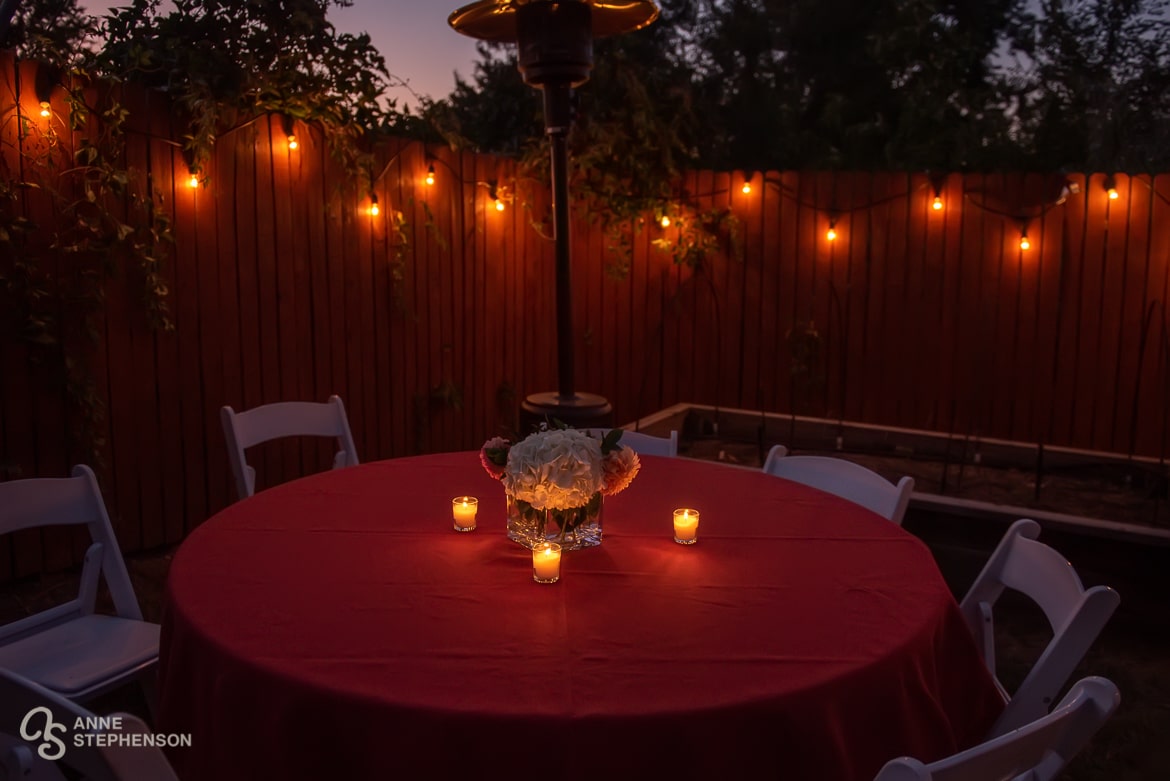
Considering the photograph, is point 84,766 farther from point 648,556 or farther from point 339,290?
point 339,290

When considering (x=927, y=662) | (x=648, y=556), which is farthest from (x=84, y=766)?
(x=927, y=662)

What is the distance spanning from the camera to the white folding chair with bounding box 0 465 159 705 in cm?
201

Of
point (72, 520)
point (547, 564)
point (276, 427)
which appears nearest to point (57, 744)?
point (547, 564)

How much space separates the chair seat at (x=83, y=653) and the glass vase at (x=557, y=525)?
0.92 m

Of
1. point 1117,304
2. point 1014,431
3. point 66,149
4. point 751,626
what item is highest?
point 66,149

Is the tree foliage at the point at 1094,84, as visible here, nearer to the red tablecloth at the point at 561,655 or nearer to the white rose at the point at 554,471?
the red tablecloth at the point at 561,655

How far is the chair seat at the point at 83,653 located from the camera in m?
1.98

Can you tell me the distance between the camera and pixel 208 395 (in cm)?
405

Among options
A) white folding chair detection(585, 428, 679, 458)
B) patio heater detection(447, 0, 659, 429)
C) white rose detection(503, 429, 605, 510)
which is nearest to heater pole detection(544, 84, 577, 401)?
patio heater detection(447, 0, 659, 429)

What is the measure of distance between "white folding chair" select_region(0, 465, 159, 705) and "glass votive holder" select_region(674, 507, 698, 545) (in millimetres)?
1232

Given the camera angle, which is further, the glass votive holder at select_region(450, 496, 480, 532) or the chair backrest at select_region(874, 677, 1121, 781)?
the glass votive holder at select_region(450, 496, 480, 532)

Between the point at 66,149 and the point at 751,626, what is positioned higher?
the point at 66,149

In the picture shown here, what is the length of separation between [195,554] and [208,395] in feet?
7.93

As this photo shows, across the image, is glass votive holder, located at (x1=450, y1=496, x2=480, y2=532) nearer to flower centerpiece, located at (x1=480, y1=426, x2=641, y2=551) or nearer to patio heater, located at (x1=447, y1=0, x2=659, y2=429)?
flower centerpiece, located at (x1=480, y1=426, x2=641, y2=551)
